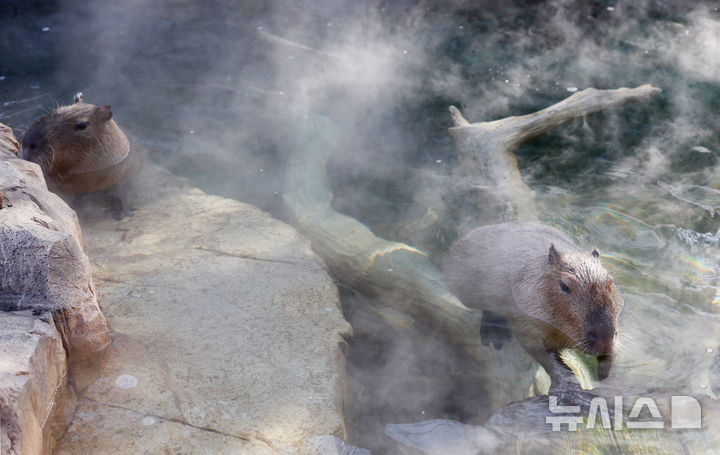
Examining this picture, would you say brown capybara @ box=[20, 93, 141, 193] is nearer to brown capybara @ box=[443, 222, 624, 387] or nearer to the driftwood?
the driftwood

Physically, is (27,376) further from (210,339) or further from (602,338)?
(602,338)

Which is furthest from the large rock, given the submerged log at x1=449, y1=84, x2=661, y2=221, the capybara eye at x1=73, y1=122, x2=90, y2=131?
the submerged log at x1=449, y1=84, x2=661, y2=221

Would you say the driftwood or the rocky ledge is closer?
the rocky ledge

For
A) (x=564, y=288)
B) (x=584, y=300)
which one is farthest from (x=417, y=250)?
(x=584, y=300)

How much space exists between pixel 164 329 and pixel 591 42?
7.30m

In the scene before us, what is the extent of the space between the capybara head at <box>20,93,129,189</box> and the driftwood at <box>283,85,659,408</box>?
183 centimetres

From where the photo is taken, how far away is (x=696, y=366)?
3.49 meters

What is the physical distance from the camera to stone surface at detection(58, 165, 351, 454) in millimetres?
2945

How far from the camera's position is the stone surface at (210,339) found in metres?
2.95

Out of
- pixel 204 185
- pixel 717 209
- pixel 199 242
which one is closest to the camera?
pixel 199 242

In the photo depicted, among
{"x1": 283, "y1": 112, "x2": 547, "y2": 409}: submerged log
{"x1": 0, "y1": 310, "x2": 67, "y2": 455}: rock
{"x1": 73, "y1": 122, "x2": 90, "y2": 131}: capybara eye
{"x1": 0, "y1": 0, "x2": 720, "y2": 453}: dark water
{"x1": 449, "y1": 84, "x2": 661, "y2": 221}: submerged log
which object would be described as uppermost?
{"x1": 0, "y1": 310, "x2": 67, "y2": 455}: rock

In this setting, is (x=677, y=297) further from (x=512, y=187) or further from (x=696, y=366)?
(x=512, y=187)

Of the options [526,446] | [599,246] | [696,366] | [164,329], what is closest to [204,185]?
[164,329]

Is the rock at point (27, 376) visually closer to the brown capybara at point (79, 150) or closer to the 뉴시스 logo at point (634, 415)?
the 뉴시스 logo at point (634, 415)
